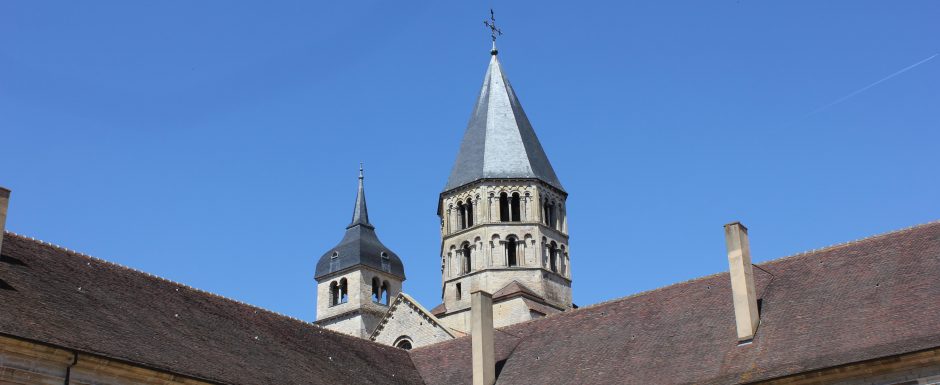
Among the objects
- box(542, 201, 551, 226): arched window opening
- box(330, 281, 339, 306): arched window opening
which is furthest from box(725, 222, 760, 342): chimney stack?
box(330, 281, 339, 306): arched window opening

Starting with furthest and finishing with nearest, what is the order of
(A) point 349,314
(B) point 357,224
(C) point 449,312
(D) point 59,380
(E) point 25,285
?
(B) point 357,224 < (A) point 349,314 < (C) point 449,312 < (E) point 25,285 < (D) point 59,380

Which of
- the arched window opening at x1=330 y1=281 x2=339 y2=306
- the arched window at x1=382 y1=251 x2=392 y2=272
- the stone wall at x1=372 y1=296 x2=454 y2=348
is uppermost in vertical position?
the arched window at x1=382 y1=251 x2=392 y2=272

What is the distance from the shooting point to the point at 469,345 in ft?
107

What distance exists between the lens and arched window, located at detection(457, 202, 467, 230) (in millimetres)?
49500

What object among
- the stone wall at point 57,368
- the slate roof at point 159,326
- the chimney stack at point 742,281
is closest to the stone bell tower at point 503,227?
the slate roof at point 159,326

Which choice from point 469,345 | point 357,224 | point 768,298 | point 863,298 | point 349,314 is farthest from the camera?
point 357,224

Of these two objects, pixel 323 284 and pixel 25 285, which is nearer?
pixel 25 285

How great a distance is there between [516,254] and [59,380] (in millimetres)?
28732

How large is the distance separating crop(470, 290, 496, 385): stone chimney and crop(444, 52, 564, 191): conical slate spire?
65.1 feet

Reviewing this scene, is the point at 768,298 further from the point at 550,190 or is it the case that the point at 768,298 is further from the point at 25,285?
the point at 550,190

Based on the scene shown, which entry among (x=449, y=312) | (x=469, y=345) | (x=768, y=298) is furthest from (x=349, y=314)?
(x=768, y=298)

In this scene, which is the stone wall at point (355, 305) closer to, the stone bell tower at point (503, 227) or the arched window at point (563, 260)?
the stone bell tower at point (503, 227)

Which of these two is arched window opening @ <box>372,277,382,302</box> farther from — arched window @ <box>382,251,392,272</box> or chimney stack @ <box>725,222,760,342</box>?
chimney stack @ <box>725,222,760,342</box>

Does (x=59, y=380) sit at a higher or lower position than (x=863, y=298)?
lower
